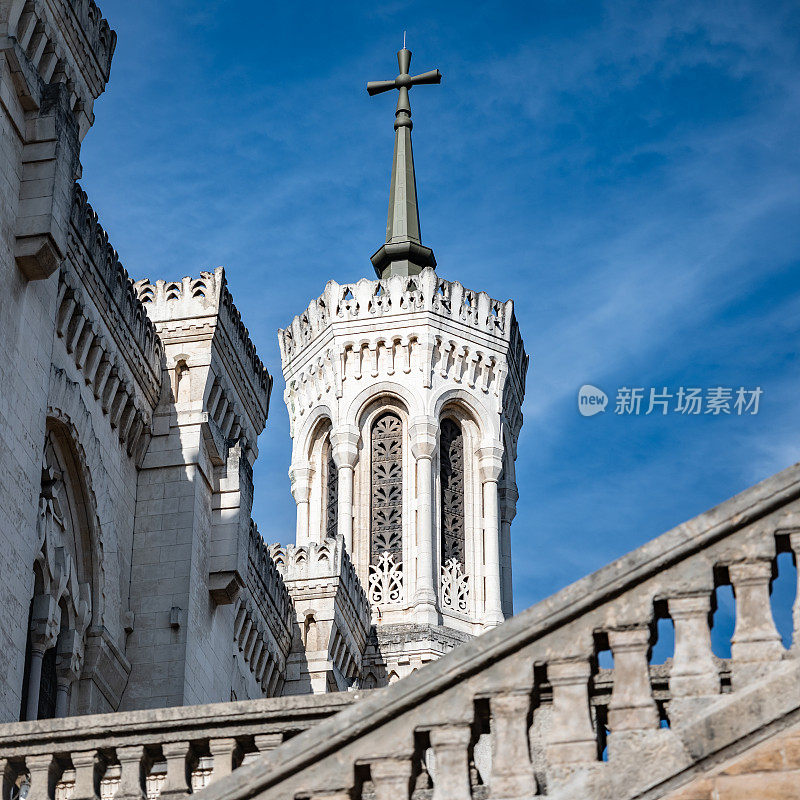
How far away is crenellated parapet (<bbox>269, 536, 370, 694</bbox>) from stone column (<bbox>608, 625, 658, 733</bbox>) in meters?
18.9

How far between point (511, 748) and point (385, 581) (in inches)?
1318

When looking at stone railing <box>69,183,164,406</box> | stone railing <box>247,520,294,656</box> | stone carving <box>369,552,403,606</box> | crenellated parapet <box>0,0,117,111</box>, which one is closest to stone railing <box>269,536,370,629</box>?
stone railing <box>247,520,294,656</box>

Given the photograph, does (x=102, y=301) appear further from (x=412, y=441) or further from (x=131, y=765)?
(x=412, y=441)

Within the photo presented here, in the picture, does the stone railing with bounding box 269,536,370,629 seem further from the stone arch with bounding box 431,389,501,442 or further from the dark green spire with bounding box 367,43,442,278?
the dark green spire with bounding box 367,43,442,278

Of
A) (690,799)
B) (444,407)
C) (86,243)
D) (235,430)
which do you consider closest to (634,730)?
(690,799)

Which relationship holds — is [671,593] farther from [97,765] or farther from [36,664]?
[36,664]

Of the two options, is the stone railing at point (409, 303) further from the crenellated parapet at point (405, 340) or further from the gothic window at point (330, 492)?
the gothic window at point (330, 492)

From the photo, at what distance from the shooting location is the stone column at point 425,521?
134 feet

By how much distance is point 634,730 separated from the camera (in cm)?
831

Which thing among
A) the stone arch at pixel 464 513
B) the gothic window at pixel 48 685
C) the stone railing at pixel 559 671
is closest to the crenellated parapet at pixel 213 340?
the gothic window at pixel 48 685

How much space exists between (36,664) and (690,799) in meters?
9.79

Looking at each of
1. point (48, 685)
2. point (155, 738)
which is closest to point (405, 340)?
point (48, 685)

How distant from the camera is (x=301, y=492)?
148 feet

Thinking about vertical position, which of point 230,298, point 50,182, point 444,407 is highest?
point 444,407
